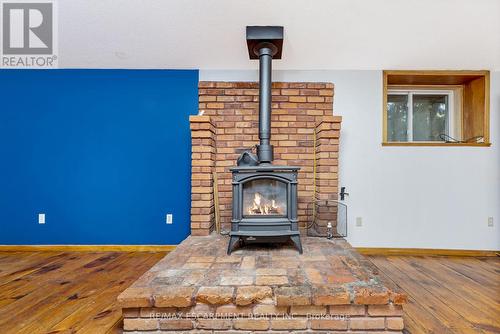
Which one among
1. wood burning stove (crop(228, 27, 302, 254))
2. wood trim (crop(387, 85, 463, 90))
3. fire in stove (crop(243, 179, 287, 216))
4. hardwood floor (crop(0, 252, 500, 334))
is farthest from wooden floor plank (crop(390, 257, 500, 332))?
wood trim (crop(387, 85, 463, 90))

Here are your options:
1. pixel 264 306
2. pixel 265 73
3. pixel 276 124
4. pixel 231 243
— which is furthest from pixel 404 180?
pixel 264 306

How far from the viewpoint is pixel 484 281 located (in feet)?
6.95

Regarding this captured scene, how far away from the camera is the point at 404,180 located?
283cm

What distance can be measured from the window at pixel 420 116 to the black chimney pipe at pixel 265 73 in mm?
1551

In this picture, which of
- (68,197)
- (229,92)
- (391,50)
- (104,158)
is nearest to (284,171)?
(229,92)

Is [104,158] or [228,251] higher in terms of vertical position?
[104,158]

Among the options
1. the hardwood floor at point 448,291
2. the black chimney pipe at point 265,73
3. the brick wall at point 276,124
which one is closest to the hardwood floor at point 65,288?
the brick wall at point 276,124

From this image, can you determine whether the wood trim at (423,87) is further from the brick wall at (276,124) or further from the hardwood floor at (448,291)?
the hardwood floor at (448,291)

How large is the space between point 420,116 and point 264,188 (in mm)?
2138

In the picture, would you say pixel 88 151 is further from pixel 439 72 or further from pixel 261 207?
pixel 439 72

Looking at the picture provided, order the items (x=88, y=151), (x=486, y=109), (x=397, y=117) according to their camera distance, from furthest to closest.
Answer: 1. (x=397, y=117)
2. (x=88, y=151)
3. (x=486, y=109)

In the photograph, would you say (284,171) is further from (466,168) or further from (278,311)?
(466,168)

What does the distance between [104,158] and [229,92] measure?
153cm

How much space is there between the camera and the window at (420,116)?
9.91ft
